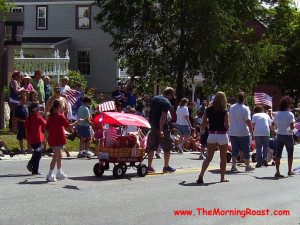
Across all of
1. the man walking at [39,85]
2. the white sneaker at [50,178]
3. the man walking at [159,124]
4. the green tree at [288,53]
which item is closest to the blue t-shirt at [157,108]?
the man walking at [159,124]

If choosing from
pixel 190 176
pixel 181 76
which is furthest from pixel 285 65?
pixel 190 176

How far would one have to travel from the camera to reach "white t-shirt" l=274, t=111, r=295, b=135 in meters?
13.8

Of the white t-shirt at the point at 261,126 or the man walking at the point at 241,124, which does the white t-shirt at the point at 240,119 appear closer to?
the man walking at the point at 241,124

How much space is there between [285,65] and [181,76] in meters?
23.5

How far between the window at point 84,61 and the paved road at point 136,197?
27314 millimetres

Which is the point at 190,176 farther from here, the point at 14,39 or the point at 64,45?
the point at 64,45

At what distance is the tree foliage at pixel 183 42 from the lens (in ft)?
84.4

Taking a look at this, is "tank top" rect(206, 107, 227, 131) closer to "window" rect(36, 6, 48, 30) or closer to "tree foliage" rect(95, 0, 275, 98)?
"tree foliage" rect(95, 0, 275, 98)

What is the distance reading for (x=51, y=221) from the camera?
8.30 metres

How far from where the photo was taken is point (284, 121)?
13.9 metres

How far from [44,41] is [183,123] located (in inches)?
905

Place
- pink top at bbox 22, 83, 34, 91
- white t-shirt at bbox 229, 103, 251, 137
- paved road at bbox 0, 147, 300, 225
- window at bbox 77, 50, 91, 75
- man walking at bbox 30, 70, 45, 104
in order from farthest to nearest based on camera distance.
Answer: window at bbox 77, 50, 91, 75 < man walking at bbox 30, 70, 45, 104 < pink top at bbox 22, 83, 34, 91 < white t-shirt at bbox 229, 103, 251, 137 < paved road at bbox 0, 147, 300, 225

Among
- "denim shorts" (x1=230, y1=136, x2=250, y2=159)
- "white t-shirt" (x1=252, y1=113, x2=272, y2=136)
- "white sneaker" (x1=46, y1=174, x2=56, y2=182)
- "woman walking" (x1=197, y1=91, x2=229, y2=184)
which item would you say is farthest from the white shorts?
"white t-shirt" (x1=252, y1=113, x2=272, y2=136)

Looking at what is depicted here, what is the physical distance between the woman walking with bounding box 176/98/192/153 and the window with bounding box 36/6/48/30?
24331 mm
